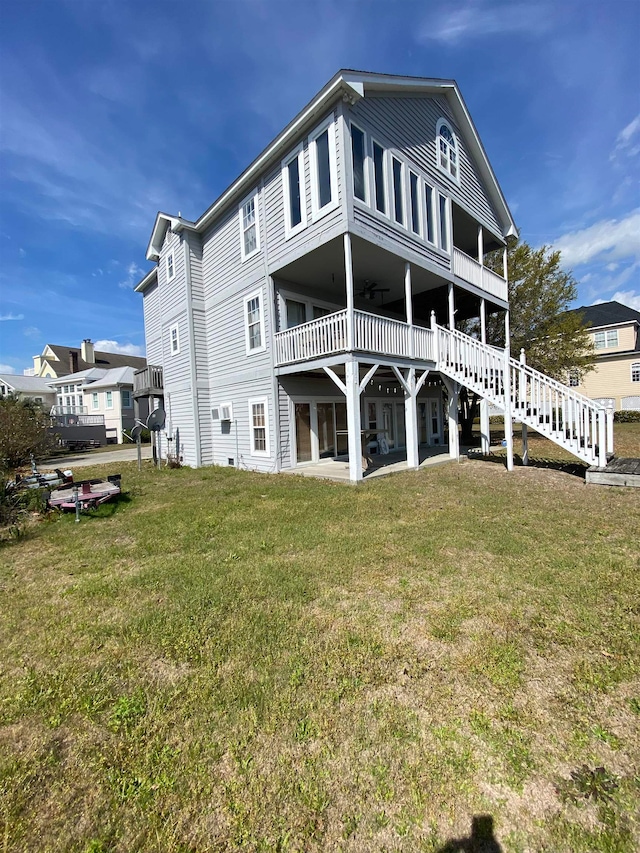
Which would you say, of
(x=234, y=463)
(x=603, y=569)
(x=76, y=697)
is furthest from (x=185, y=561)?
(x=234, y=463)

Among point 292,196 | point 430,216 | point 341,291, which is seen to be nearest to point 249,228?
point 292,196

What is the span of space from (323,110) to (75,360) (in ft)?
129

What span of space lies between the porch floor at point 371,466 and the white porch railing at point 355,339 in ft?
10.1

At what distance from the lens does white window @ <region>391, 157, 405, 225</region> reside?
10.4 metres

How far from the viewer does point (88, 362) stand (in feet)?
128

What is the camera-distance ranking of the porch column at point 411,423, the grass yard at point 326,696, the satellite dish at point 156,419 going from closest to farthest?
the grass yard at point 326,696 < the porch column at point 411,423 < the satellite dish at point 156,419

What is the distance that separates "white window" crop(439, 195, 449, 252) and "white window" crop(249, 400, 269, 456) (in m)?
7.87

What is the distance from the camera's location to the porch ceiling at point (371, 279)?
9.78m

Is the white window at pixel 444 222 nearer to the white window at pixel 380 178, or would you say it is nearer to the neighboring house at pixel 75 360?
the white window at pixel 380 178

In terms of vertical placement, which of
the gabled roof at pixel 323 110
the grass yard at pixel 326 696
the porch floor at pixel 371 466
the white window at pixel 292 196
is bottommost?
the grass yard at pixel 326 696

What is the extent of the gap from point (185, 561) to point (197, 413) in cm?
937

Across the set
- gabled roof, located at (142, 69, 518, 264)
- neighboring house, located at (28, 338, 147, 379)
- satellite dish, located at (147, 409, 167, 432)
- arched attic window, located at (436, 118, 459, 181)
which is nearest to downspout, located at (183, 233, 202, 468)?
satellite dish, located at (147, 409, 167, 432)

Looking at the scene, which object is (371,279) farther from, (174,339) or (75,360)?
(75,360)

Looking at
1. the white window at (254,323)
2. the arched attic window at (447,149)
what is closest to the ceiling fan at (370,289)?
the white window at (254,323)
